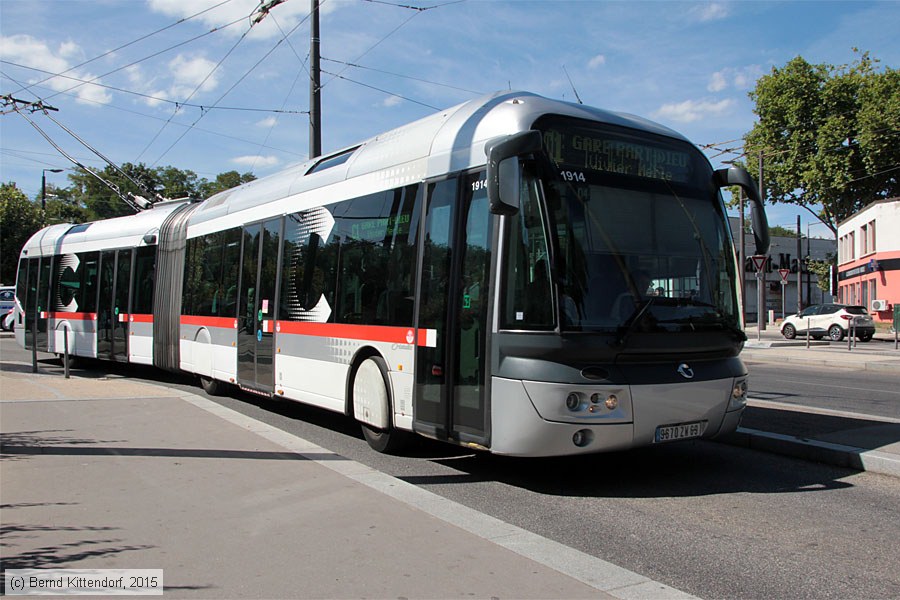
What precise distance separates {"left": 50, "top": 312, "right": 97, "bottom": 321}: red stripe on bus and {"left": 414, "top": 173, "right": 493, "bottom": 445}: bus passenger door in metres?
12.2

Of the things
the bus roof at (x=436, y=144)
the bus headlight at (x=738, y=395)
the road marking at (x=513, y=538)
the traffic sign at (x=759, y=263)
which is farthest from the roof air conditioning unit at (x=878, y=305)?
the road marking at (x=513, y=538)

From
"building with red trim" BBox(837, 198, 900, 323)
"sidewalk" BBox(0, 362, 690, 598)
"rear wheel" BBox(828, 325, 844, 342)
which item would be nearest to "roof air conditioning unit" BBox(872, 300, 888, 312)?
"building with red trim" BBox(837, 198, 900, 323)

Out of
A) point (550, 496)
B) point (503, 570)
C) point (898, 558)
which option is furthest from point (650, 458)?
point (503, 570)

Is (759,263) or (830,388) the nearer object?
(830,388)

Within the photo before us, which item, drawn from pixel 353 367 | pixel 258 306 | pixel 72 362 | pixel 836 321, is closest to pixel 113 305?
pixel 72 362

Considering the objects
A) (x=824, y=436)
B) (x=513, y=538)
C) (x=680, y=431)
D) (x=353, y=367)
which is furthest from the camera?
(x=353, y=367)

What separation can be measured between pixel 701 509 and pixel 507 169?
303cm

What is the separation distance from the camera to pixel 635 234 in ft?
20.7

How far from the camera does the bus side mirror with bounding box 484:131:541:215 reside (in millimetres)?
5688

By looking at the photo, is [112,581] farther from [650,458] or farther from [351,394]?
[650,458]

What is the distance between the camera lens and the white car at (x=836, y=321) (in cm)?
3150

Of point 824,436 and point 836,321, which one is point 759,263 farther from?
point 824,436

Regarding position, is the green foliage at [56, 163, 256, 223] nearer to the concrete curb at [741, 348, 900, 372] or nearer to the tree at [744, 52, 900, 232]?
the tree at [744, 52, 900, 232]

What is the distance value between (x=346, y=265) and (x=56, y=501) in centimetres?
388
